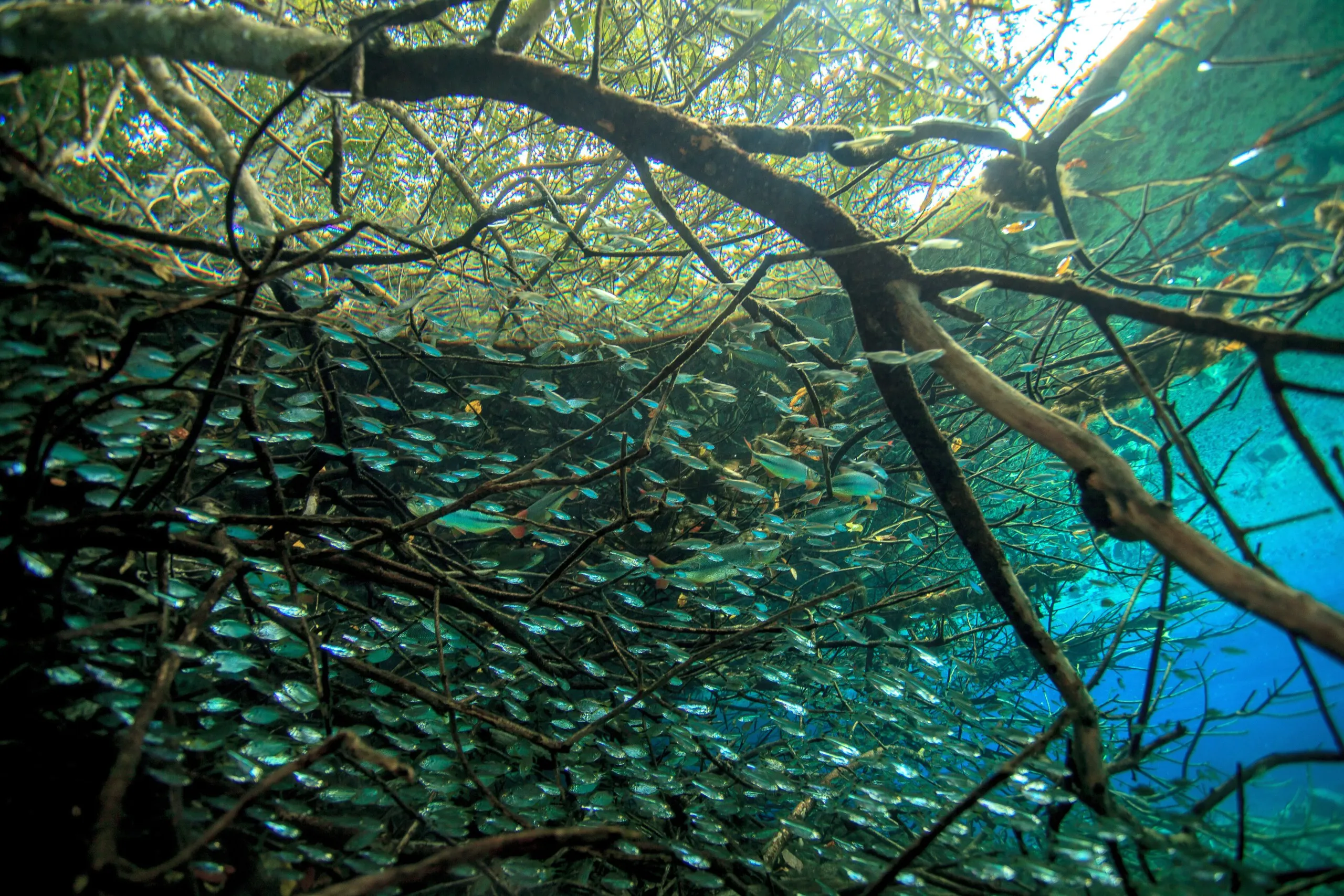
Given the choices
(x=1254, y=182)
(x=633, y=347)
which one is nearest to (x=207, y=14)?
(x=633, y=347)

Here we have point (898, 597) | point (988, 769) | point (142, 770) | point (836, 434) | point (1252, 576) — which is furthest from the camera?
point (836, 434)

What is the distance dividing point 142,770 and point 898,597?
9.72 ft

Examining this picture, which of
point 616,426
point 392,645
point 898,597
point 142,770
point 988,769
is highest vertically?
point 616,426

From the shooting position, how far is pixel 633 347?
4363mm

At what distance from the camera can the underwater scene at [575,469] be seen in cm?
159

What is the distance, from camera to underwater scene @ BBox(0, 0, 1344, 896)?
159 cm

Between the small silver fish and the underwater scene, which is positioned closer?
the underwater scene

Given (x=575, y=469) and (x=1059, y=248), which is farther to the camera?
(x=575, y=469)

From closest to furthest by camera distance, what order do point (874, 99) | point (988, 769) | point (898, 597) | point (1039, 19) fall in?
point (898, 597) → point (988, 769) → point (1039, 19) → point (874, 99)

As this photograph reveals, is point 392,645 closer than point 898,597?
Yes

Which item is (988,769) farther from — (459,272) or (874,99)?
(874,99)

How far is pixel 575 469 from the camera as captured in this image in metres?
3.04

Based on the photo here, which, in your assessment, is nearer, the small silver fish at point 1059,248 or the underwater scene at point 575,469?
the underwater scene at point 575,469

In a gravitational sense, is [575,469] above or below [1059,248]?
below
